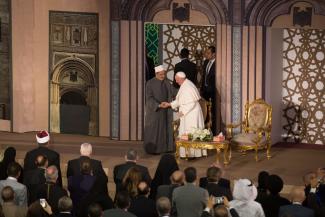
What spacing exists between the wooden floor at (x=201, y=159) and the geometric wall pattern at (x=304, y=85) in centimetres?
64

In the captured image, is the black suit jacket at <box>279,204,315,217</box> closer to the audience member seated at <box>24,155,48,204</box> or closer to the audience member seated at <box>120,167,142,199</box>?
the audience member seated at <box>120,167,142,199</box>

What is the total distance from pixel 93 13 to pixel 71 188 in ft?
22.7

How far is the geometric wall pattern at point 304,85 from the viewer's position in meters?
17.7

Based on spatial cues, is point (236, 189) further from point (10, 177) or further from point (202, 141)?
point (202, 141)

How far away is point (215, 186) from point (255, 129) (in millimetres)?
5522

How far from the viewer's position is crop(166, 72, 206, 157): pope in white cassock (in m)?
16.3

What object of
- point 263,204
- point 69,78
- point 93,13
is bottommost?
point 263,204

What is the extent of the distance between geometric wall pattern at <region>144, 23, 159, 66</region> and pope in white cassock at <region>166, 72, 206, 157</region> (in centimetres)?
195

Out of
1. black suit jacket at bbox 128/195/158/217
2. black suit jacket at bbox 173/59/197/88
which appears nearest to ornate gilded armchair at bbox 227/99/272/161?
black suit jacket at bbox 173/59/197/88

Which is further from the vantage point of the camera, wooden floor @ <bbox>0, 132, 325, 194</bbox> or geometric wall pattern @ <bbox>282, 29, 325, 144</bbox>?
geometric wall pattern @ <bbox>282, 29, 325, 144</bbox>

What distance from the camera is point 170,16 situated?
57.9ft

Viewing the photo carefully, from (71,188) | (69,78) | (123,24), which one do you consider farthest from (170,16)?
(71,188)

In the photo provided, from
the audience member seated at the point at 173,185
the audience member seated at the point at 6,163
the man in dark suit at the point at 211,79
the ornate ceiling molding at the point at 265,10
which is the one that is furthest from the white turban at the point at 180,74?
the audience member seated at the point at 173,185

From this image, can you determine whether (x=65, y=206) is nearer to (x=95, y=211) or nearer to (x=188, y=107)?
(x=95, y=211)
